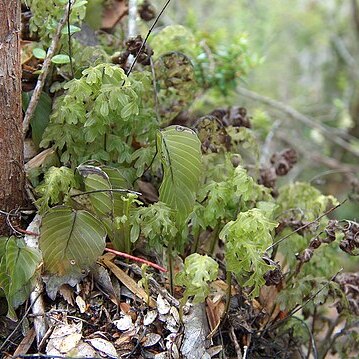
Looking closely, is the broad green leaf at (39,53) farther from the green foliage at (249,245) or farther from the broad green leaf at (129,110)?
the green foliage at (249,245)

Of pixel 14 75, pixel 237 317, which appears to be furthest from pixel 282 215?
pixel 14 75

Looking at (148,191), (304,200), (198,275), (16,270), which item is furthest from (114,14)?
(198,275)

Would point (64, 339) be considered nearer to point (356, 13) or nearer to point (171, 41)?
point (171, 41)

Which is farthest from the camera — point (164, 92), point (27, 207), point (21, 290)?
point (164, 92)

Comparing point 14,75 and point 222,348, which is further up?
point 14,75

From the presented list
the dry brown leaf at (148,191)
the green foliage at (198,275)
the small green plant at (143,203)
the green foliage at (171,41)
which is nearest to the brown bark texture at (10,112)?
the small green plant at (143,203)

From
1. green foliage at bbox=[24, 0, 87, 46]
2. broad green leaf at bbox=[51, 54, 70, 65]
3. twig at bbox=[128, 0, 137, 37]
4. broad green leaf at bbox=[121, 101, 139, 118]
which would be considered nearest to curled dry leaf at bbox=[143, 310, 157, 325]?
broad green leaf at bbox=[121, 101, 139, 118]

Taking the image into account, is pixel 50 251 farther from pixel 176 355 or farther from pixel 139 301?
pixel 176 355
